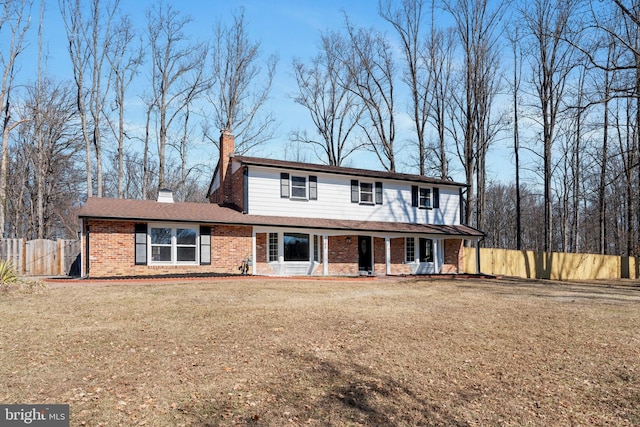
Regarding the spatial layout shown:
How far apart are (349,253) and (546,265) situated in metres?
14.1

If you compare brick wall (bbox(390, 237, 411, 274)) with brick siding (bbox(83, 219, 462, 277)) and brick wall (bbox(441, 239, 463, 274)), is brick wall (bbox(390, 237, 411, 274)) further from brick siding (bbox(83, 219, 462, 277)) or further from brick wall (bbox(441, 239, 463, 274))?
brick wall (bbox(441, 239, 463, 274))

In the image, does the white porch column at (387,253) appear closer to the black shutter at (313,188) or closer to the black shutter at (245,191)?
the black shutter at (313,188)

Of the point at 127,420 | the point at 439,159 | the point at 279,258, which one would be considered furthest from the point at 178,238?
the point at 439,159

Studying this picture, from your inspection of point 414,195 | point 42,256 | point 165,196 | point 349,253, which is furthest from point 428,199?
point 42,256

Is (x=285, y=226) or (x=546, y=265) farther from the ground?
(x=285, y=226)

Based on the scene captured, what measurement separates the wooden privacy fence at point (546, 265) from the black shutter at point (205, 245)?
1518 centimetres

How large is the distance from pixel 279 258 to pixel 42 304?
10.9 meters

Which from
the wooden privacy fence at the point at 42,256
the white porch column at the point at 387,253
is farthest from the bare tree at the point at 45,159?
the white porch column at the point at 387,253

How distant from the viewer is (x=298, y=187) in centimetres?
2070

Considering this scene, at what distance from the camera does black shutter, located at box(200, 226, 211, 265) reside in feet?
58.0

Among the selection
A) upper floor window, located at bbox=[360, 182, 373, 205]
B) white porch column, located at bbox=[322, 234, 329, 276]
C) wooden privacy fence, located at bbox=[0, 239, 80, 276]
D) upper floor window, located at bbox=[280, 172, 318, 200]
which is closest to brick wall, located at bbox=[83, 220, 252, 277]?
wooden privacy fence, located at bbox=[0, 239, 80, 276]

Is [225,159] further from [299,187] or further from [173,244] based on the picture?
[173,244]

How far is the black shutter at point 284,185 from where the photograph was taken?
20172mm

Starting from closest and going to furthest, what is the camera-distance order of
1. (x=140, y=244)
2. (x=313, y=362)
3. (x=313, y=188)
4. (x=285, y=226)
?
1. (x=313, y=362)
2. (x=140, y=244)
3. (x=285, y=226)
4. (x=313, y=188)
